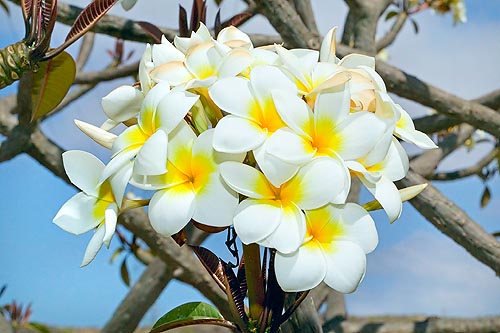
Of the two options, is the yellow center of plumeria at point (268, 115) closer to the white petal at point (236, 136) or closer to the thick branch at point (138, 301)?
the white petal at point (236, 136)

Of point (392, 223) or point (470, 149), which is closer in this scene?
point (392, 223)

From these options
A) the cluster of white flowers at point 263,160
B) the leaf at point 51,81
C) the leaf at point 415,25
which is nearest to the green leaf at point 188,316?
the cluster of white flowers at point 263,160

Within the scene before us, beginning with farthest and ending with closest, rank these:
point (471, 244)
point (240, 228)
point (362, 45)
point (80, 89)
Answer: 1. point (80, 89)
2. point (362, 45)
3. point (471, 244)
4. point (240, 228)

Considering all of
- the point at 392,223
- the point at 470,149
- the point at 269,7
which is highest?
the point at 392,223

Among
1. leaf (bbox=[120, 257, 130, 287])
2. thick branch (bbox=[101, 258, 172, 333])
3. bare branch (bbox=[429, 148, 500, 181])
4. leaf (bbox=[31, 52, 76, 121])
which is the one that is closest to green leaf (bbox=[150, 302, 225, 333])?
leaf (bbox=[31, 52, 76, 121])

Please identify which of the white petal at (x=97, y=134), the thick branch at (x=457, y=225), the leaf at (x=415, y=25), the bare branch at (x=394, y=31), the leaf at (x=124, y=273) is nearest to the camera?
the white petal at (x=97, y=134)

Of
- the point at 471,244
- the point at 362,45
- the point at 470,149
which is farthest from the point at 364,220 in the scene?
the point at 470,149

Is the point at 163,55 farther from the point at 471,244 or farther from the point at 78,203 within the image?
the point at 471,244
